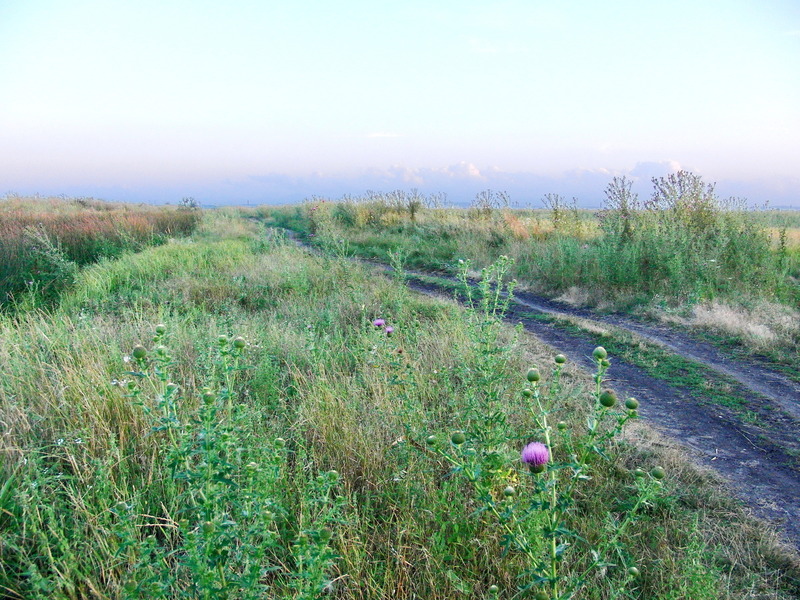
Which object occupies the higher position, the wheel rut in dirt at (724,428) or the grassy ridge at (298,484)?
the grassy ridge at (298,484)

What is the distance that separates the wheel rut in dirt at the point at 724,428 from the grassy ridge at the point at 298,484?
0.27 meters

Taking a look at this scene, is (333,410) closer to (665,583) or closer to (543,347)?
(665,583)

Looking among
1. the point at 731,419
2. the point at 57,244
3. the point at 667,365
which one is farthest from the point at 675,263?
the point at 57,244

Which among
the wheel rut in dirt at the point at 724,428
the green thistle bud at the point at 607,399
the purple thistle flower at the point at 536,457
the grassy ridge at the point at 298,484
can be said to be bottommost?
the wheel rut in dirt at the point at 724,428

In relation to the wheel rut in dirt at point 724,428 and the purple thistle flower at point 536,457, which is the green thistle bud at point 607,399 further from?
the wheel rut in dirt at point 724,428

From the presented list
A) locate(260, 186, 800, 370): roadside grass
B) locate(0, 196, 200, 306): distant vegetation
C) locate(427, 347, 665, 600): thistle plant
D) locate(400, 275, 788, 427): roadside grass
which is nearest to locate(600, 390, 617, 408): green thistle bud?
locate(427, 347, 665, 600): thistle plant

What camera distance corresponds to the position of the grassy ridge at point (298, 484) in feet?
5.51

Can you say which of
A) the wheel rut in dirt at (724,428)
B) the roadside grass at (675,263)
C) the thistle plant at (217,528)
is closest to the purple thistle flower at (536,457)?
the thistle plant at (217,528)

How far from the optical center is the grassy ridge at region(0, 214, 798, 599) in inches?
66.1

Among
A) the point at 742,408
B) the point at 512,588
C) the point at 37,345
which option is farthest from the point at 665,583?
the point at 37,345

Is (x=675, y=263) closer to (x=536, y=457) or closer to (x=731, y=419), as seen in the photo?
(x=731, y=419)

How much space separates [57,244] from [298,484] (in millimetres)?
10890

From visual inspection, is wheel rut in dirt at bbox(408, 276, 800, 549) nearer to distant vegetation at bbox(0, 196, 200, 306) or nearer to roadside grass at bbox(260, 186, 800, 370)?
roadside grass at bbox(260, 186, 800, 370)

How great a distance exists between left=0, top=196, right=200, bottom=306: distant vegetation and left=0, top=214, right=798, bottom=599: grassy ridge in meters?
4.21
